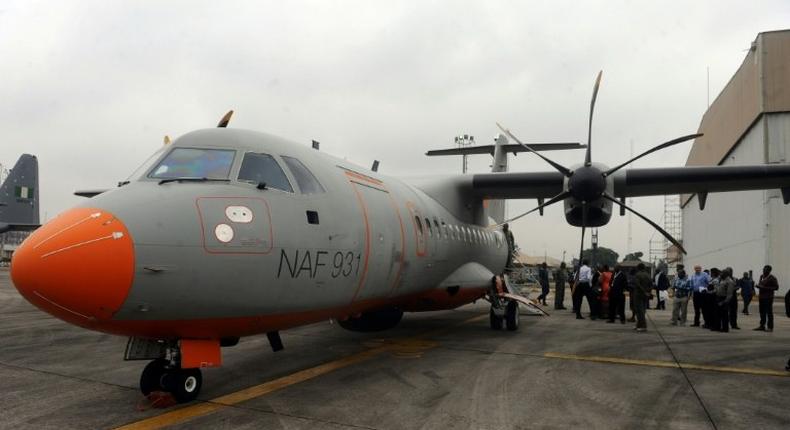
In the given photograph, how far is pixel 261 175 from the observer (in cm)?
573

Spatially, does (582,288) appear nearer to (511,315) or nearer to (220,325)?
(511,315)

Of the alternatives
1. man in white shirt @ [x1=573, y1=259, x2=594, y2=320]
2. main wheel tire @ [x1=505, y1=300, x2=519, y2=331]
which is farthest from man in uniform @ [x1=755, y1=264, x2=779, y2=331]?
main wheel tire @ [x1=505, y1=300, x2=519, y2=331]

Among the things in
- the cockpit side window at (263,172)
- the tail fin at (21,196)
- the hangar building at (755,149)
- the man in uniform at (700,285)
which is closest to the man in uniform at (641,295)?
the man in uniform at (700,285)

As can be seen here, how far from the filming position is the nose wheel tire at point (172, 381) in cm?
541

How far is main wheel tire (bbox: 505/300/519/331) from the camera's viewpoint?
1241 centimetres

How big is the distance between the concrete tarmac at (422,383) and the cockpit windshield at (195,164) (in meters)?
2.39

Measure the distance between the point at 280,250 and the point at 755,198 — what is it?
3316 cm

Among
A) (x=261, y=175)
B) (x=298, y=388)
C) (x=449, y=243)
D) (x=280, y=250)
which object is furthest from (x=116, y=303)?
(x=449, y=243)

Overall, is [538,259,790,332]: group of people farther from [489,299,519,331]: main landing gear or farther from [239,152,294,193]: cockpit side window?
[239,152,294,193]: cockpit side window

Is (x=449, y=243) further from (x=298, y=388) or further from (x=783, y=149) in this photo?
(x=783, y=149)

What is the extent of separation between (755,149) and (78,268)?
35581 millimetres

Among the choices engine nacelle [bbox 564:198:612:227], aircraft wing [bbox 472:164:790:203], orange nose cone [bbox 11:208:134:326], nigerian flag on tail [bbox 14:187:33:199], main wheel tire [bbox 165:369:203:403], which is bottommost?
main wheel tire [bbox 165:369:203:403]

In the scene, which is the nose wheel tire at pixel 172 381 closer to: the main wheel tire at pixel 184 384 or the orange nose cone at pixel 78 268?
the main wheel tire at pixel 184 384

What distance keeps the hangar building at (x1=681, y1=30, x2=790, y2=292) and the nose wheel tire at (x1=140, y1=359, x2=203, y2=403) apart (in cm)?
2974
